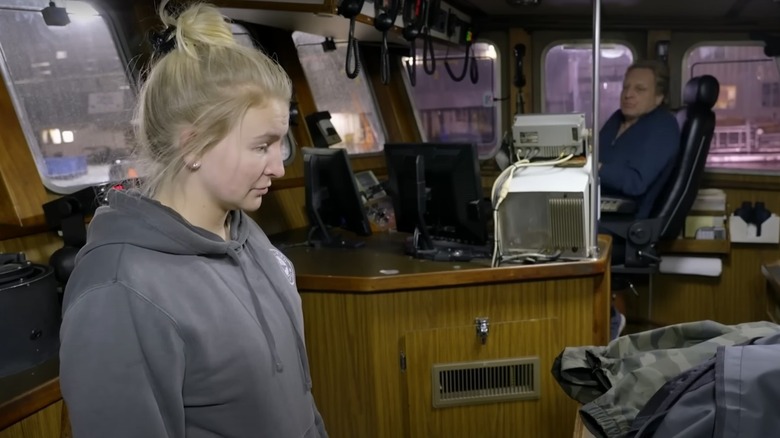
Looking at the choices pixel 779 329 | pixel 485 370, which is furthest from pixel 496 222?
pixel 779 329

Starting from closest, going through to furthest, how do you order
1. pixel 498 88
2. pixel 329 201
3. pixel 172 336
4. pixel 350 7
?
pixel 172 336, pixel 350 7, pixel 329 201, pixel 498 88

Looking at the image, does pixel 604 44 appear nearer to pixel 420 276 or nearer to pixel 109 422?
pixel 420 276

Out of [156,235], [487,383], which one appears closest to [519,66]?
[487,383]

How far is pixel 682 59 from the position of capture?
4.05 m

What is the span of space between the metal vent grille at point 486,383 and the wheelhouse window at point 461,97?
245 centimetres

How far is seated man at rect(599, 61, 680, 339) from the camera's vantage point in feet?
11.0

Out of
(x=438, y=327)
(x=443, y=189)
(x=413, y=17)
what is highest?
(x=413, y=17)

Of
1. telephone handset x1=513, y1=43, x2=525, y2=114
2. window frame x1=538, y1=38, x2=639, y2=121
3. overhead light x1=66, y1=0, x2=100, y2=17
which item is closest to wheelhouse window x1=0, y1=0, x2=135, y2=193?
overhead light x1=66, y1=0, x2=100, y2=17

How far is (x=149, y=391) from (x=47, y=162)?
1.63 m

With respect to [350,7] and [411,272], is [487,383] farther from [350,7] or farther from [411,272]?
[350,7]

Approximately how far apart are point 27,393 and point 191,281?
702 mm

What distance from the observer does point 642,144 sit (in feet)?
11.1

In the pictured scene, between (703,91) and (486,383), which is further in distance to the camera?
(703,91)

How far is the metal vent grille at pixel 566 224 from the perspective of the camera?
2.22m
